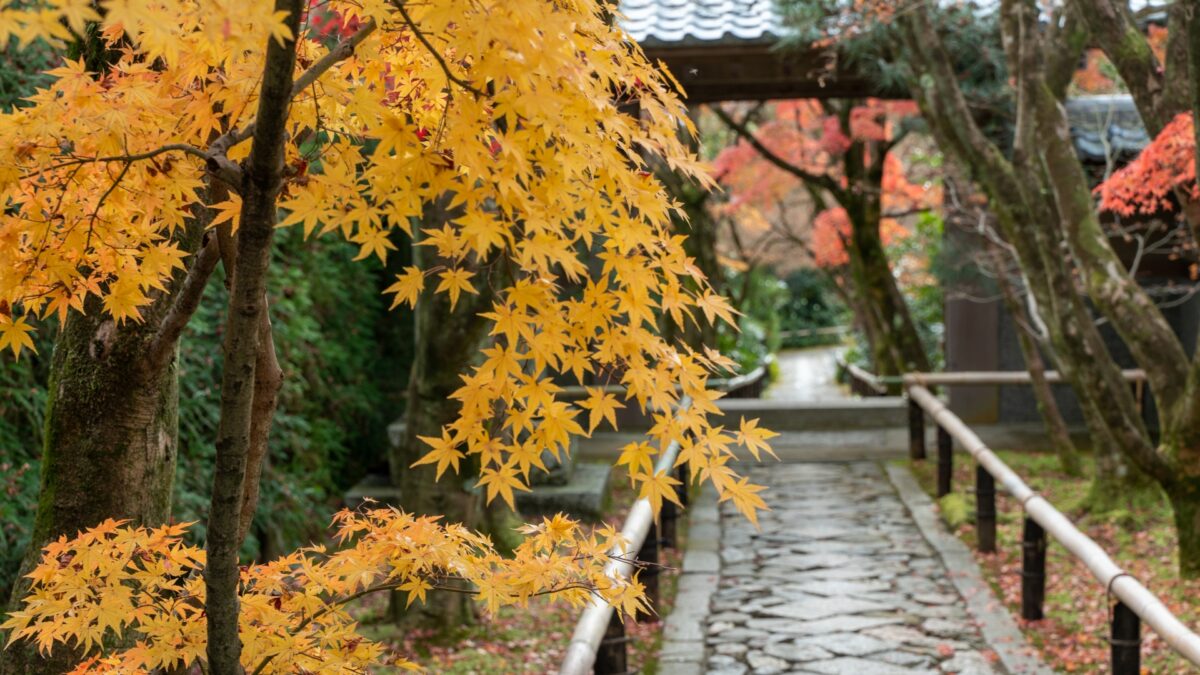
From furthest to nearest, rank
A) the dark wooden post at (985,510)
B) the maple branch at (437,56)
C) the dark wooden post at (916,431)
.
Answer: the dark wooden post at (916,431) → the dark wooden post at (985,510) → the maple branch at (437,56)

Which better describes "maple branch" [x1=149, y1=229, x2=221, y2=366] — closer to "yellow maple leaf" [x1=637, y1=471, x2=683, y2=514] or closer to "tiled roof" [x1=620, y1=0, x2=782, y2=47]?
"yellow maple leaf" [x1=637, y1=471, x2=683, y2=514]

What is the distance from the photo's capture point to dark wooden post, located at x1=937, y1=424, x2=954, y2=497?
9516 mm

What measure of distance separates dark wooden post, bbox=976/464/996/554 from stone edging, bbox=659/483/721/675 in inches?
70.0

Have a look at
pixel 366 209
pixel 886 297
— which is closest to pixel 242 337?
pixel 366 209

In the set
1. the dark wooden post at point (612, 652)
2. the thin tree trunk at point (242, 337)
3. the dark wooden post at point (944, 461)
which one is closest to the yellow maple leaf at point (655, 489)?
the thin tree trunk at point (242, 337)

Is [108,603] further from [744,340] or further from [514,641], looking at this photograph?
[744,340]

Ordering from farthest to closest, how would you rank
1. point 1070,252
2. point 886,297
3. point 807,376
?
point 807,376, point 886,297, point 1070,252

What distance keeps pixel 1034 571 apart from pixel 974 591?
0.69 metres

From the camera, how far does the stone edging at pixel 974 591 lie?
6.18 m

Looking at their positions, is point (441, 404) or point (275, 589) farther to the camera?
point (441, 404)

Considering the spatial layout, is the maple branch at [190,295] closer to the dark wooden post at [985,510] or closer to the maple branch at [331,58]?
the maple branch at [331,58]

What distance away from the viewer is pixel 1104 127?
11.2 metres

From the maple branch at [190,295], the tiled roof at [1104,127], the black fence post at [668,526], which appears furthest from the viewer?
the tiled roof at [1104,127]

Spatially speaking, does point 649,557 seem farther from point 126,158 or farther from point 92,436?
point 126,158
